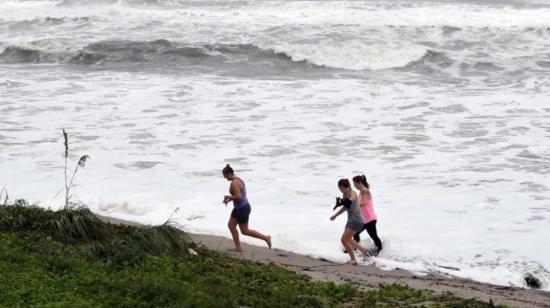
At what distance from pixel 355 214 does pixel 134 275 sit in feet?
14.2

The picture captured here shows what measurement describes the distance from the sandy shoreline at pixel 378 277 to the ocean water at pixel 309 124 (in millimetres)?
396

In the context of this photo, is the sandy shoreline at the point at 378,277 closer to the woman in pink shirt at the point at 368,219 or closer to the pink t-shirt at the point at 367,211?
the woman in pink shirt at the point at 368,219

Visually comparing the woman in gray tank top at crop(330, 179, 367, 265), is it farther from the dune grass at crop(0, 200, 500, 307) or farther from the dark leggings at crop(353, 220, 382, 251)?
the dune grass at crop(0, 200, 500, 307)

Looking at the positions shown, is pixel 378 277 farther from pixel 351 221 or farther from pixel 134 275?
pixel 134 275

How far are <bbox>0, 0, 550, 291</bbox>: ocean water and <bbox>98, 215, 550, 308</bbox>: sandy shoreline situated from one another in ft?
1.30

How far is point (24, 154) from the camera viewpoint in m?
17.7

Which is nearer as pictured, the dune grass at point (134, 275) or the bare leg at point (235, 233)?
the dune grass at point (134, 275)

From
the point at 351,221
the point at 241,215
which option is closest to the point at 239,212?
the point at 241,215

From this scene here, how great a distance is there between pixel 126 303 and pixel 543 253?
7062mm

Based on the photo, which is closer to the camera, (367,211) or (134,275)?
(134,275)

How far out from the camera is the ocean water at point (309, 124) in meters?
13.5

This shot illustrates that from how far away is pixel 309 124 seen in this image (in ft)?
68.4

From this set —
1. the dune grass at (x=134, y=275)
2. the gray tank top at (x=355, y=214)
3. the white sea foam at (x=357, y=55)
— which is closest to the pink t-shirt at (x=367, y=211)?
the gray tank top at (x=355, y=214)

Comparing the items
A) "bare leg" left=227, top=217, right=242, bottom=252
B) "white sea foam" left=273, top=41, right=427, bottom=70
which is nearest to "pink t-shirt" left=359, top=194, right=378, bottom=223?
"bare leg" left=227, top=217, right=242, bottom=252
